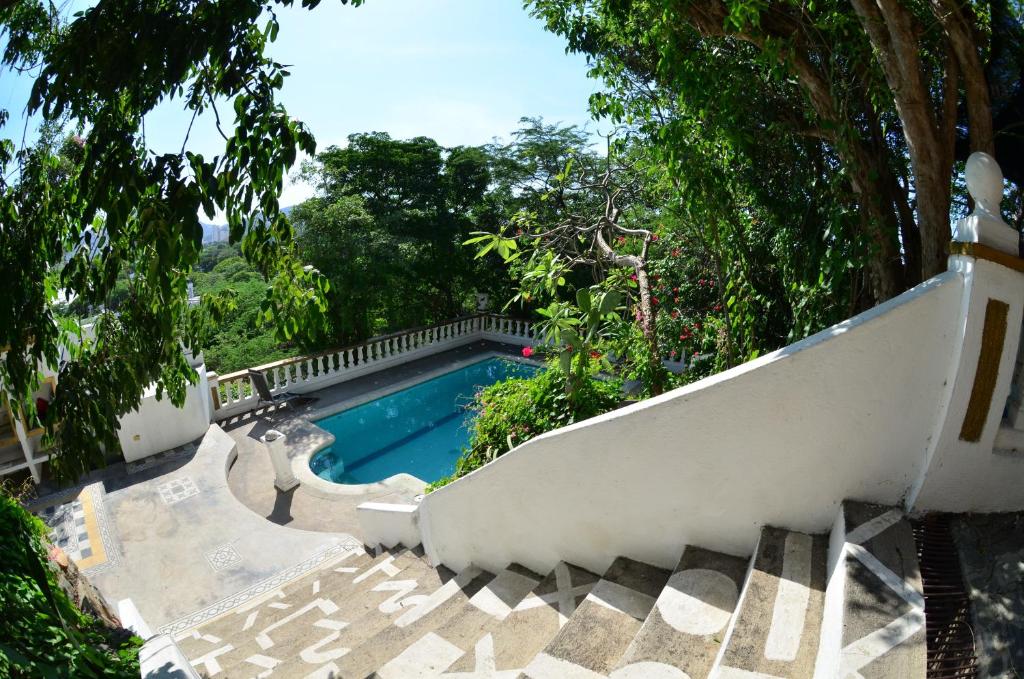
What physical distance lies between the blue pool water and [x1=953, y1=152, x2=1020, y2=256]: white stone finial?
5840 millimetres

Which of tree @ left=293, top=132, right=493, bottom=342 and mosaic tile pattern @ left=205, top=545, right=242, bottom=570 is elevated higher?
tree @ left=293, top=132, right=493, bottom=342

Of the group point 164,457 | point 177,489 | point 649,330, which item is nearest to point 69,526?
point 177,489

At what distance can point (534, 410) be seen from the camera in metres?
4.21

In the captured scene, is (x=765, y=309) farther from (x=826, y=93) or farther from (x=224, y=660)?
(x=224, y=660)

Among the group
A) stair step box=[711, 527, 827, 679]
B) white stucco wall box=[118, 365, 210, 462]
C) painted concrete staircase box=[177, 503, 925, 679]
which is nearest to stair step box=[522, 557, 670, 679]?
painted concrete staircase box=[177, 503, 925, 679]

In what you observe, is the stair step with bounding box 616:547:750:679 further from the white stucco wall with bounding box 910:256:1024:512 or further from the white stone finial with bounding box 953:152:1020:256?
the white stone finial with bounding box 953:152:1020:256

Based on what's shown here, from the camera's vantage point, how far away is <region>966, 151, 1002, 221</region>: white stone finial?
1954mm

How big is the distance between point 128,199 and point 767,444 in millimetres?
2479

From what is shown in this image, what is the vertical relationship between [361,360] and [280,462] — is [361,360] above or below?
above

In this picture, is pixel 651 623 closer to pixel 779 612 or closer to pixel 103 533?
pixel 779 612

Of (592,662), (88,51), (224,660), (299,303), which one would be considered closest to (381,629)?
(224,660)

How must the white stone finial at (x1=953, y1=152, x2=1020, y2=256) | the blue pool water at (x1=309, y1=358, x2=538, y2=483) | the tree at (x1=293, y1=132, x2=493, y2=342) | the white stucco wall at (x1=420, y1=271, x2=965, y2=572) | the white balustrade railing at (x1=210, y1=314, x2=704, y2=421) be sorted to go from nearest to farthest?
the white stone finial at (x1=953, y1=152, x2=1020, y2=256), the white stucco wall at (x1=420, y1=271, x2=965, y2=572), the blue pool water at (x1=309, y1=358, x2=538, y2=483), the white balustrade railing at (x1=210, y1=314, x2=704, y2=421), the tree at (x1=293, y1=132, x2=493, y2=342)

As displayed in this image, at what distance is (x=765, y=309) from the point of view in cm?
386

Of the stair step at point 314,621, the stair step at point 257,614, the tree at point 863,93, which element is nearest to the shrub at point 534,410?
the stair step at point 314,621
